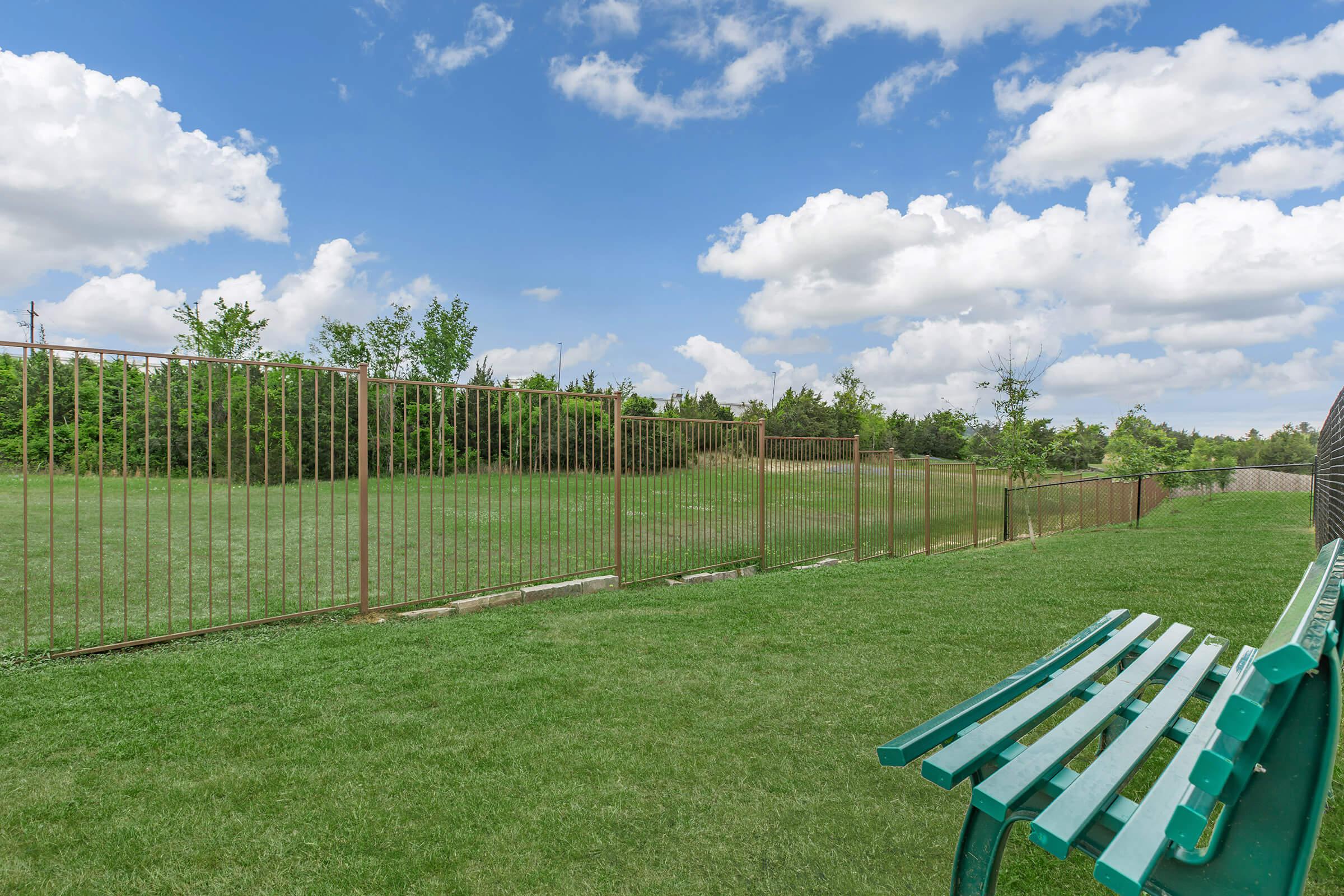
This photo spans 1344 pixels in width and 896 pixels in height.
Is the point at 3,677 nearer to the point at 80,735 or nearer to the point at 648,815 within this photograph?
the point at 80,735

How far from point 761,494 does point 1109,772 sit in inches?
284

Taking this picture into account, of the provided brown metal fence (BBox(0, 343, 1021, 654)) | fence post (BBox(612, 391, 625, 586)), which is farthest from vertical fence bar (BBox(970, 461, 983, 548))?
fence post (BBox(612, 391, 625, 586))

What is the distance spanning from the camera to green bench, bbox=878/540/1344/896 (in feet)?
3.77

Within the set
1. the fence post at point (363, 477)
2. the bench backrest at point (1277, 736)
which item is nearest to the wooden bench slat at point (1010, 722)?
the bench backrest at point (1277, 736)

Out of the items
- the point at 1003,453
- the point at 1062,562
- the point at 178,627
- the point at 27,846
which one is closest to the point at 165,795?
the point at 27,846

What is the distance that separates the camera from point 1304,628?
4.25 feet

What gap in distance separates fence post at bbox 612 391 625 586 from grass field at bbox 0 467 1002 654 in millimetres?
168

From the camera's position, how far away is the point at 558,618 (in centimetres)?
555

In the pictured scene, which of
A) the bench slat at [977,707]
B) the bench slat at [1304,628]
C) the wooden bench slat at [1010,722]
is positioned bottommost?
the bench slat at [977,707]

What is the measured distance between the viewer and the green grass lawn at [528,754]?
218 cm

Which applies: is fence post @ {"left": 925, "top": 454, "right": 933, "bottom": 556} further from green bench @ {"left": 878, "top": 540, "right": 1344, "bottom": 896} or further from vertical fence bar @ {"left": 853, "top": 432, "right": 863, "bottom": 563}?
green bench @ {"left": 878, "top": 540, "right": 1344, "bottom": 896}

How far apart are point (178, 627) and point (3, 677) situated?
1.14 meters

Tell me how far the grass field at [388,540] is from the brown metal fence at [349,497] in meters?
0.04

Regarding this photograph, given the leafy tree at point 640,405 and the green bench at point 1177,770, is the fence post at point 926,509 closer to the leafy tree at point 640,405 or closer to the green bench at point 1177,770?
the leafy tree at point 640,405
